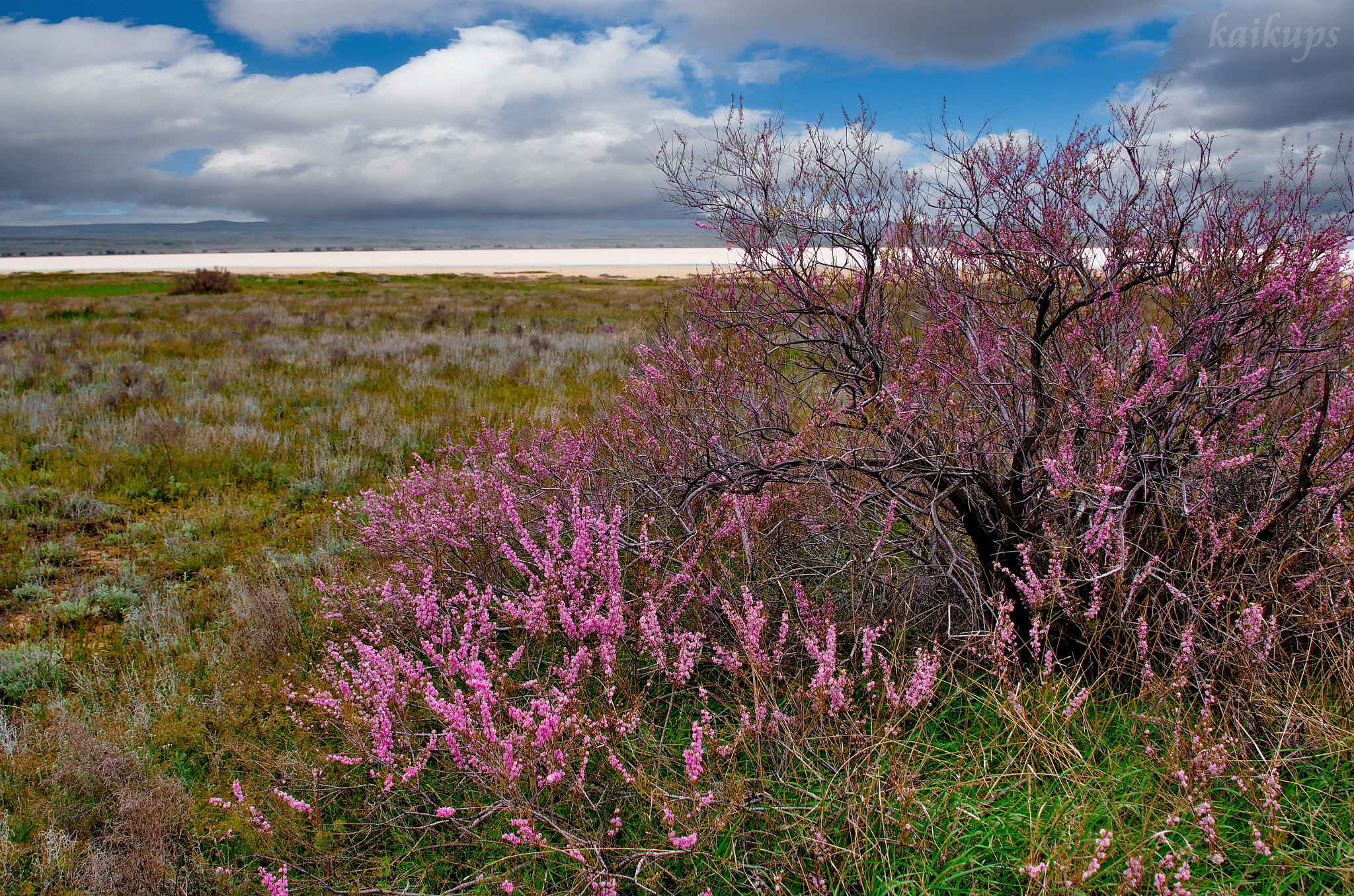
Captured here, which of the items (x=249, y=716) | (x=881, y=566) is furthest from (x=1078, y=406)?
(x=249, y=716)

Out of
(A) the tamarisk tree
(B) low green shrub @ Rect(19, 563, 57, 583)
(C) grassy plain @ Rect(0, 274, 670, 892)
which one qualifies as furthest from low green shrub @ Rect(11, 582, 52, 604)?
(A) the tamarisk tree

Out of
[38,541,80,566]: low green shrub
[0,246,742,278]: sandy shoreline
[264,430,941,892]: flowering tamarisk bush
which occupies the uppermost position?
[0,246,742,278]: sandy shoreline

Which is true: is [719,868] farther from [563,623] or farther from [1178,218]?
[1178,218]

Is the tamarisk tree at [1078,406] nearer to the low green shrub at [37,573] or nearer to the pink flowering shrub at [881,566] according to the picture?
the pink flowering shrub at [881,566]

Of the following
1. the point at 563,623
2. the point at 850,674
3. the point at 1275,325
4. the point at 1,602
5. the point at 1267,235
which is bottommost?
the point at 1,602

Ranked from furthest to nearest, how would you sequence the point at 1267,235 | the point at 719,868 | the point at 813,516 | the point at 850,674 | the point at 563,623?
the point at 813,516 < the point at 1267,235 < the point at 850,674 < the point at 563,623 < the point at 719,868

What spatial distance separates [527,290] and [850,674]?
39.3 meters

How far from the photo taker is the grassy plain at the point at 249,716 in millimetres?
2020

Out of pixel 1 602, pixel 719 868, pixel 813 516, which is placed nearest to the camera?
pixel 719 868

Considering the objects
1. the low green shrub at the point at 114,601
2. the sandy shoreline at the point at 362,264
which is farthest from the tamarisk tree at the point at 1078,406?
the sandy shoreline at the point at 362,264

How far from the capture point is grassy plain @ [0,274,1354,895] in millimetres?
2020

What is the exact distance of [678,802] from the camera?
7.30 ft

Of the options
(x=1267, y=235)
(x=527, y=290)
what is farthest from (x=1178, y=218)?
(x=527, y=290)

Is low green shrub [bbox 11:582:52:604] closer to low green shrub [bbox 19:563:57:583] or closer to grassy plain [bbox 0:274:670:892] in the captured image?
grassy plain [bbox 0:274:670:892]
